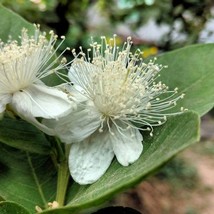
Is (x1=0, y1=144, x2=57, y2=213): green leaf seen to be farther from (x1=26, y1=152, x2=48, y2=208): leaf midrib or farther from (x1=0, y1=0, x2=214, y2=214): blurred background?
(x1=0, y1=0, x2=214, y2=214): blurred background

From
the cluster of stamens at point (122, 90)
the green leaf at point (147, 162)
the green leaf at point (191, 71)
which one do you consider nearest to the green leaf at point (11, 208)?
the green leaf at point (147, 162)

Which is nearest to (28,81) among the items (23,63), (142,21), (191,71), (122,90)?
(23,63)

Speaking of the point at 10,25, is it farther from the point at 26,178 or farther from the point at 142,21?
the point at 142,21

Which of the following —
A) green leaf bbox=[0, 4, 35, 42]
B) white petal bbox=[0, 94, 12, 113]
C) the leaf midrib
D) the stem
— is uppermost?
green leaf bbox=[0, 4, 35, 42]

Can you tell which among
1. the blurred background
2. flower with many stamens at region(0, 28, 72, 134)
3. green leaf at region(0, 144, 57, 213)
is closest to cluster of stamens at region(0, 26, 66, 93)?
flower with many stamens at region(0, 28, 72, 134)

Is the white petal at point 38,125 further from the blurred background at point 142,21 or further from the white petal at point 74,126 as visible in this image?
the blurred background at point 142,21

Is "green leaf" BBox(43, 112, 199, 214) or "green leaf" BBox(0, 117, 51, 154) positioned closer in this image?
"green leaf" BBox(43, 112, 199, 214)
